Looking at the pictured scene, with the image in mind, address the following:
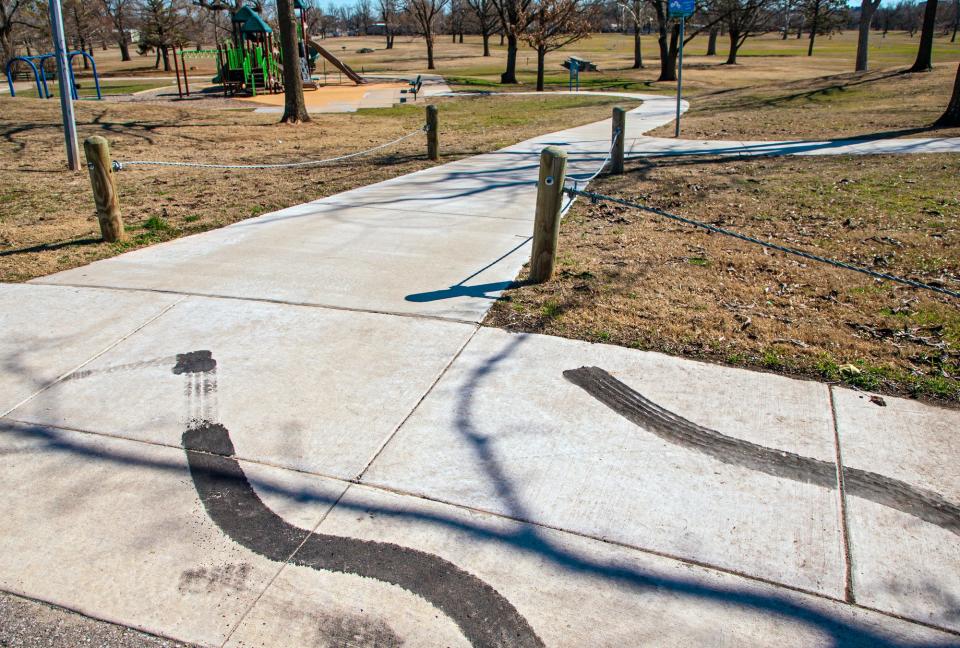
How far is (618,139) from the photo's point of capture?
10062 mm

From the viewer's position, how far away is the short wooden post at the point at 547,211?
5305 mm

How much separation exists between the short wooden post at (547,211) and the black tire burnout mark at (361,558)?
3006mm

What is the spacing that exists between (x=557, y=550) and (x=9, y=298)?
474 cm

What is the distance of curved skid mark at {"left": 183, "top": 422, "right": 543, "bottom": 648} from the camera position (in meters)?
2.44

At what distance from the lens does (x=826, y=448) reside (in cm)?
345

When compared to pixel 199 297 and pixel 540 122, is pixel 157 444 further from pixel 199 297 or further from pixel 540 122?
pixel 540 122

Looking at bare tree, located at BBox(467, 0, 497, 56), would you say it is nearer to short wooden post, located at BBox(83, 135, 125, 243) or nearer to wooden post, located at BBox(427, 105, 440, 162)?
wooden post, located at BBox(427, 105, 440, 162)

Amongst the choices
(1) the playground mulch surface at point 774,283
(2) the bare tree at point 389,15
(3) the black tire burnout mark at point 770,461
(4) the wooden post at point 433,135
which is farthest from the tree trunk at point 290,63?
(2) the bare tree at point 389,15

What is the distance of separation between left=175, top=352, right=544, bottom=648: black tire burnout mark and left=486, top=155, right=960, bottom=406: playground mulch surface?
226 centimetres

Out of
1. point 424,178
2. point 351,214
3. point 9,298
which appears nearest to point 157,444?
point 9,298

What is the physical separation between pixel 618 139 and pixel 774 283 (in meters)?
4.90

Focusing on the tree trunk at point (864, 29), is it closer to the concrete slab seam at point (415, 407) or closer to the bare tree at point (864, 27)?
the bare tree at point (864, 27)

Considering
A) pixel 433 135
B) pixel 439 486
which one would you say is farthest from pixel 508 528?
pixel 433 135

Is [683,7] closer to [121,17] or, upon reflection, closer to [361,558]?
[361,558]
